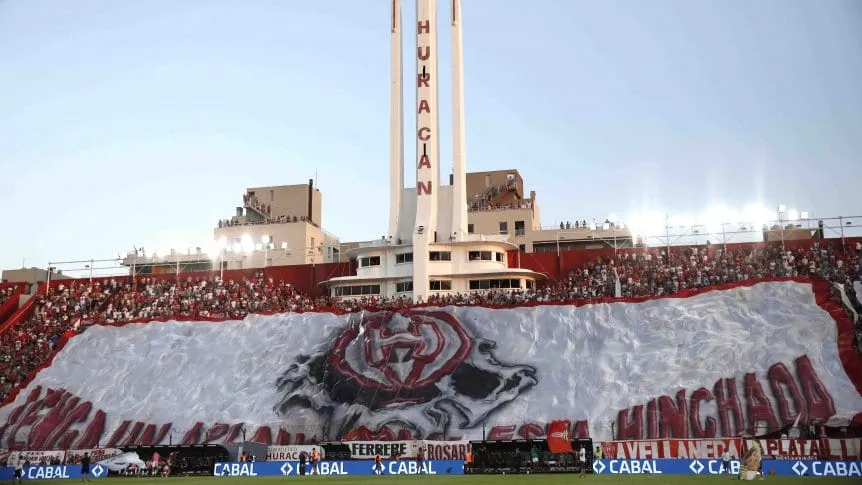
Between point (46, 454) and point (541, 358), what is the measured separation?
32.2 m

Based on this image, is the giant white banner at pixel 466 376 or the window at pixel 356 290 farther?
the window at pixel 356 290

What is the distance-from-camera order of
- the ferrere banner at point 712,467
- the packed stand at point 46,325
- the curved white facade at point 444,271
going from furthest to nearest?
the curved white facade at point 444,271 → the packed stand at point 46,325 → the ferrere banner at point 712,467

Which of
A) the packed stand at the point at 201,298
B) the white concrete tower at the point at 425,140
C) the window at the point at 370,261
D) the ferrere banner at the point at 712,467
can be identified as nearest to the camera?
the ferrere banner at the point at 712,467

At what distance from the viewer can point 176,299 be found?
7600 cm

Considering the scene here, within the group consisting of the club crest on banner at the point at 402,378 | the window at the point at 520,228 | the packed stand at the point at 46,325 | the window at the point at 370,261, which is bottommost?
the club crest on banner at the point at 402,378

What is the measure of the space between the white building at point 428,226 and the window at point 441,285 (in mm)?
86

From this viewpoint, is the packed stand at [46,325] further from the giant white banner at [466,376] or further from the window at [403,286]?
the window at [403,286]

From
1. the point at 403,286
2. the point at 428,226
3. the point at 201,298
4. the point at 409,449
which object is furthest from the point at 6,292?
the point at 409,449

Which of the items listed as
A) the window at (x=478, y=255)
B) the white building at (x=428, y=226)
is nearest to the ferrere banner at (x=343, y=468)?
the white building at (x=428, y=226)

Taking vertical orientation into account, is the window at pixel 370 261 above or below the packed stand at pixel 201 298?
above

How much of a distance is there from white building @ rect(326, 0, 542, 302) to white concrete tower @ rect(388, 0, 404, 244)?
9 cm

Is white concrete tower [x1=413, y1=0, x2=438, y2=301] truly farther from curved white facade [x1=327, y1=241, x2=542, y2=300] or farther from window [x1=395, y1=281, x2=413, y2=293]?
window [x1=395, y1=281, x2=413, y2=293]

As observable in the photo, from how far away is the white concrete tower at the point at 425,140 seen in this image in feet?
238

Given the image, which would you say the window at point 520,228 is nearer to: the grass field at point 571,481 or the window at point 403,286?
the window at point 403,286
